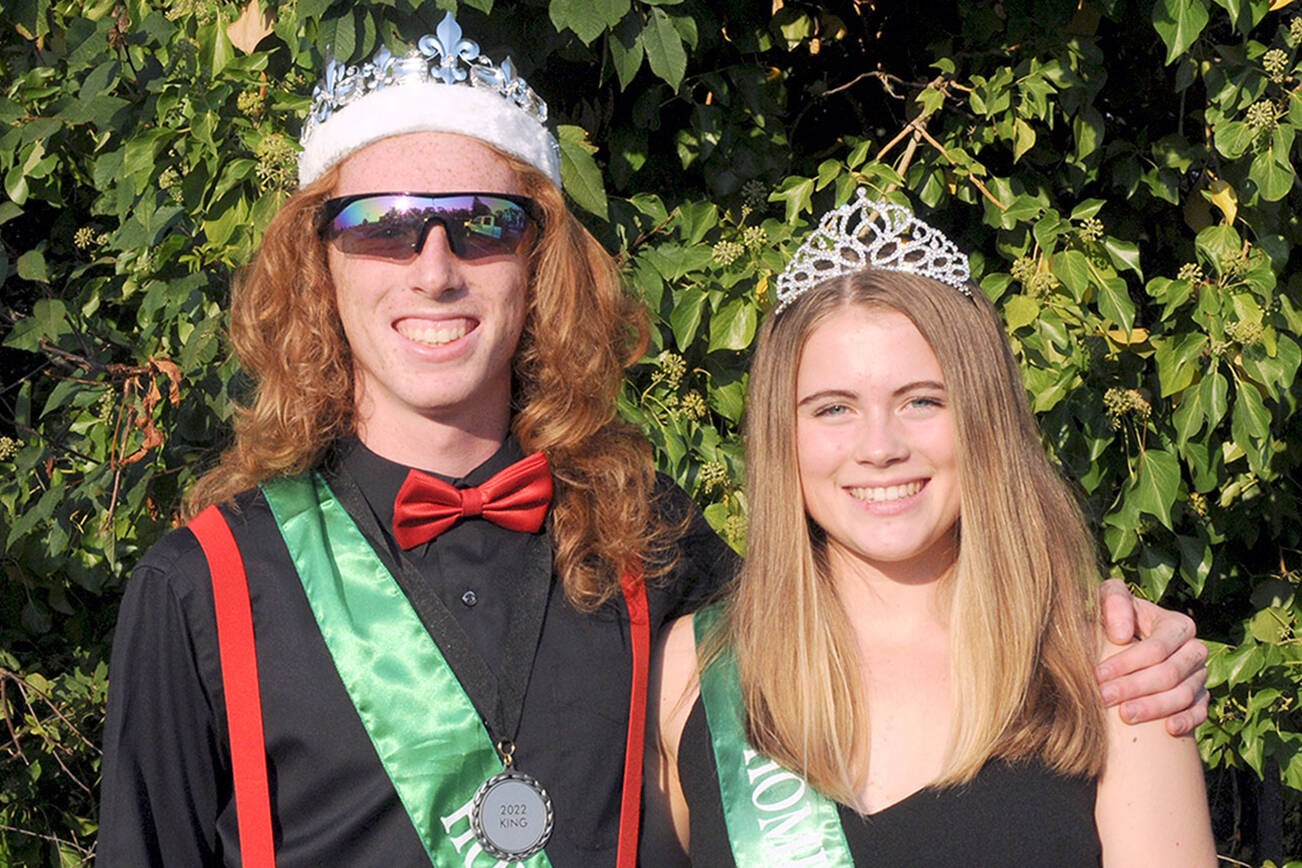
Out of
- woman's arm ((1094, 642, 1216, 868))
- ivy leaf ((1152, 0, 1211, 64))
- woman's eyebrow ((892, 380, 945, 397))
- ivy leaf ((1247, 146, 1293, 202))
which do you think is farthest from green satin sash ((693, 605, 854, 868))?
ivy leaf ((1247, 146, 1293, 202))

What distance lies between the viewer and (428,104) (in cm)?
234

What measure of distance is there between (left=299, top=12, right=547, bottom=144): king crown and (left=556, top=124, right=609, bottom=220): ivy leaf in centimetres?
23

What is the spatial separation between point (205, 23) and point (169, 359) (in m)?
0.67

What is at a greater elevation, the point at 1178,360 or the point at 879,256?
the point at 879,256

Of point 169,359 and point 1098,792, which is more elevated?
point 169,359

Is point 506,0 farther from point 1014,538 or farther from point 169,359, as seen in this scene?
point 1014,538

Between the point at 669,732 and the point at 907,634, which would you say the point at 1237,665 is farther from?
A: the point at 669,732

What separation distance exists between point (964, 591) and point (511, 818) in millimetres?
711

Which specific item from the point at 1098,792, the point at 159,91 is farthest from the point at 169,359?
the point at 1098,792

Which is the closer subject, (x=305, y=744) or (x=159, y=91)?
(x=305, y=744)

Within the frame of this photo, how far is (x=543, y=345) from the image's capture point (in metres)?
2.48

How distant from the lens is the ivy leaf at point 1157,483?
297 centimetres

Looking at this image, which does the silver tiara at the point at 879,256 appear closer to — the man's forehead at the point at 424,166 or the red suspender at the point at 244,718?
the man's forehead at the point at 424,166

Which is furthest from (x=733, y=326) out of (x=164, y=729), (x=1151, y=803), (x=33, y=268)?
(x=33, y=268)
